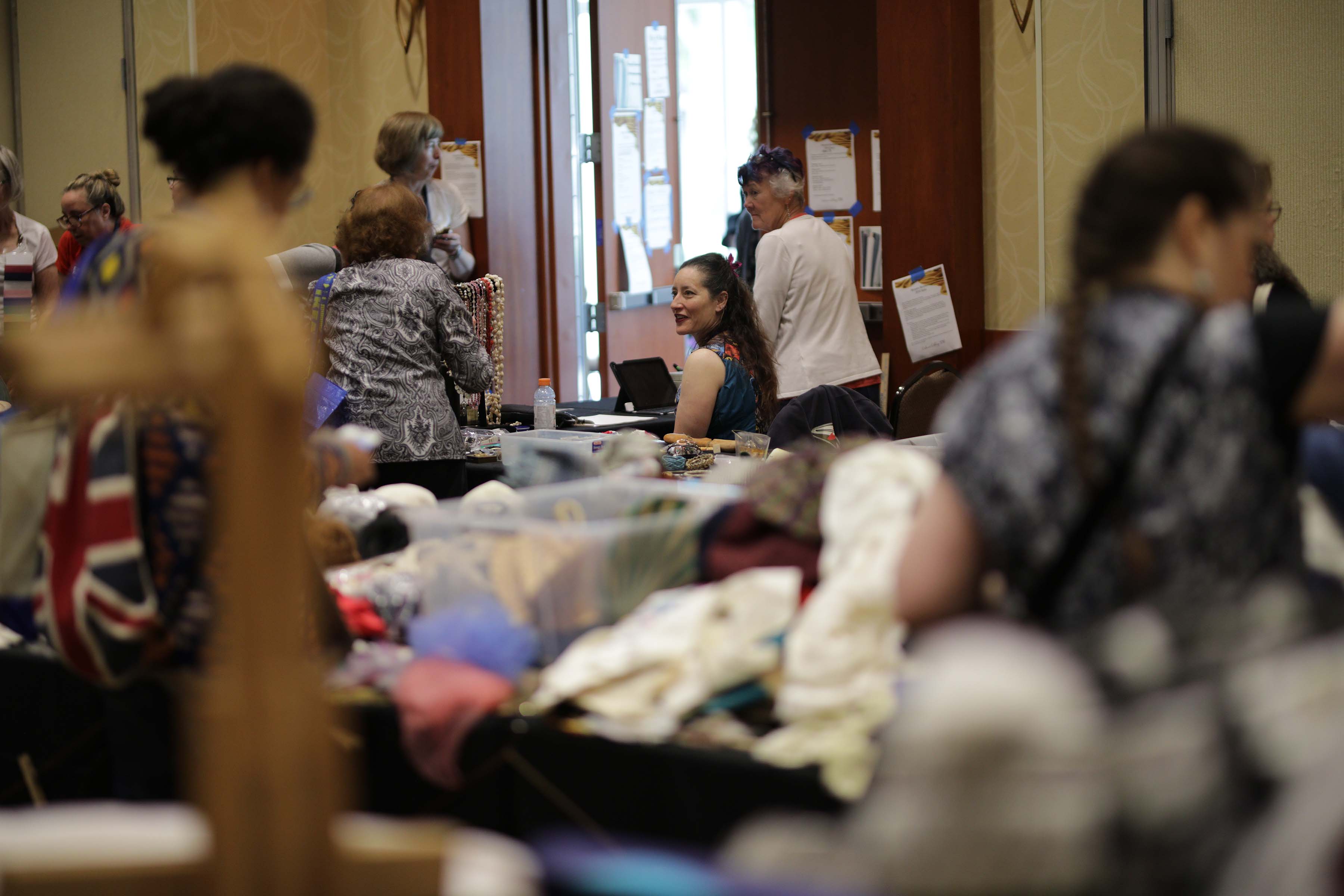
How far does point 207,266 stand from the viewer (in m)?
0.85

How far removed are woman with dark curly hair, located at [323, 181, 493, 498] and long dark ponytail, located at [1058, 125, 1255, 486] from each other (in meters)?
2.96

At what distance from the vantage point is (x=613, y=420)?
4848mm

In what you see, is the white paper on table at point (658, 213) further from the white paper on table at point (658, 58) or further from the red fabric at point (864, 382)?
the red fabric at point (864, 382)

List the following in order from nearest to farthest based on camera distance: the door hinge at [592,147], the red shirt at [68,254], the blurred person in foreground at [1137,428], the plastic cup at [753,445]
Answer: the blurred person in foreground at [1137,428] → the plastic cup at [753,445] → the red shirt at [68,254] → the door hinge at [592,147]

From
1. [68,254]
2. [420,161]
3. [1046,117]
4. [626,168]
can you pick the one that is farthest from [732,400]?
[626,168]

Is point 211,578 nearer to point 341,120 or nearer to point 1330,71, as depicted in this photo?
point 1330,71

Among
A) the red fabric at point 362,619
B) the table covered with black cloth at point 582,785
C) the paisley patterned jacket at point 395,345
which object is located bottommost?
the table covered with black cloth at point 582,785

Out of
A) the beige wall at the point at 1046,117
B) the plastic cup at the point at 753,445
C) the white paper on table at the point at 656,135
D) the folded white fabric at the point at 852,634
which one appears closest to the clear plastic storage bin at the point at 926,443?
the plastic cup at the point at 753,445

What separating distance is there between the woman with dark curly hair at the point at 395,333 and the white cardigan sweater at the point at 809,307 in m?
1.26

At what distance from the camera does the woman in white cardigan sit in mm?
4848

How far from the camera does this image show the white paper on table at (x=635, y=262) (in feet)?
24.9

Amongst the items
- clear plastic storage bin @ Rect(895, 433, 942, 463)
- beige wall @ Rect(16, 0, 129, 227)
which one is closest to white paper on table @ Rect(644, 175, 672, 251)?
beige wall @ Rect(16, 0, 129, 227)

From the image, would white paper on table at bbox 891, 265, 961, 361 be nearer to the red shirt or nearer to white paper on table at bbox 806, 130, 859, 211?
white paper on table at bbox 806, 130, 859, 211

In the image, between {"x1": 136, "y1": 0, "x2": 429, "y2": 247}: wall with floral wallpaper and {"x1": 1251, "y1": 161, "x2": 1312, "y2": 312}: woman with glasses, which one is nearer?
{"x1": 1251, "y1": 161, "x2": 1312, "y2": 312}: woman with glasses
